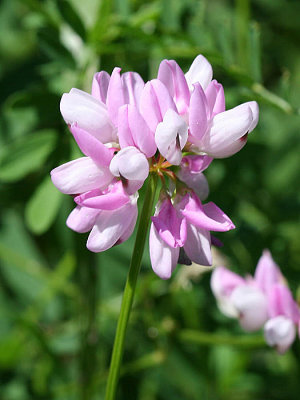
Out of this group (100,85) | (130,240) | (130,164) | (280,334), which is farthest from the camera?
(130,240)

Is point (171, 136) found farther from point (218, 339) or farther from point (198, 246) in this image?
point (218, 339)

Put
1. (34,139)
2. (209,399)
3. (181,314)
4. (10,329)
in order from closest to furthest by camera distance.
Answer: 1. (34,139)
2. (181,314)
3. (209,399)
4. (10,329)

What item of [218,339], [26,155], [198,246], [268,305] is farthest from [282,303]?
[26,155]

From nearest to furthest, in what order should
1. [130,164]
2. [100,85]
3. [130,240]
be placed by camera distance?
[130,164] → [100,85] → [130,240]

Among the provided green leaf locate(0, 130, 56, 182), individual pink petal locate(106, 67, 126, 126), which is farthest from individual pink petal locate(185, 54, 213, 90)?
green leaf locate(0, 130, 56, 182)

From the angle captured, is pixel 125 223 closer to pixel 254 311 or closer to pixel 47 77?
pixel 254 311

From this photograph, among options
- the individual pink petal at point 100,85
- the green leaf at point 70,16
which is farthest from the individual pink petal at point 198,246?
the green leaf at point 70,16

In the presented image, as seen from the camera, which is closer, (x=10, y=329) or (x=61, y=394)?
(x=61, y=394)

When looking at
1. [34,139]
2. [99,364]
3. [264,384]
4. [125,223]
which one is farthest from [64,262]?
[125,223]
